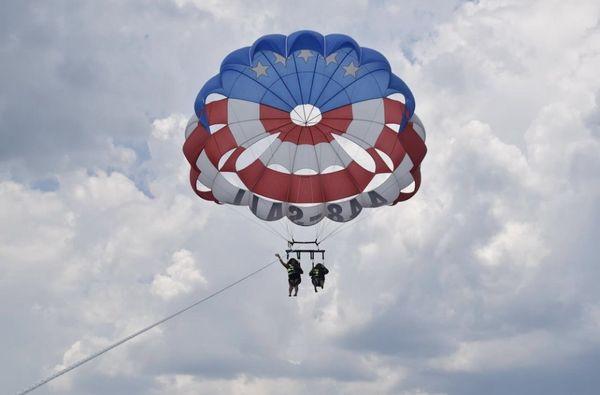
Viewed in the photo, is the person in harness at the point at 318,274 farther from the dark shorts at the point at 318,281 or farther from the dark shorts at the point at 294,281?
the dark shorts at the point at 294,281

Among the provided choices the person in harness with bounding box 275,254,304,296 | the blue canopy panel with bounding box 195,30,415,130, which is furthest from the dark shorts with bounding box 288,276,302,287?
the blue canopy panel with bounding box 195,30,415,130

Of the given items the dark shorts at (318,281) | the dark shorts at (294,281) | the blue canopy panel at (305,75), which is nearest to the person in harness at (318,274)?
the dark shorts at (318,281)

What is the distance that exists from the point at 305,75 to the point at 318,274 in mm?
6558

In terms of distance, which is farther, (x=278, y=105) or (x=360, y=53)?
(x=278, y=105)

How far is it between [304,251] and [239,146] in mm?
4291

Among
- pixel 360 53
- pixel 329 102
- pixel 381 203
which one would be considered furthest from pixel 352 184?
pixel 360 53

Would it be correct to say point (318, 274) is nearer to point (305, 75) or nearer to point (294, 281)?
point (294, 281)

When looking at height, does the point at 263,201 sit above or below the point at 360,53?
below

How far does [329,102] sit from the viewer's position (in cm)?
2608

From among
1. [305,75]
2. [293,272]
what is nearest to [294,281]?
[293,272]

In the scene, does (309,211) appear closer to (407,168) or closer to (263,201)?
(263,201)

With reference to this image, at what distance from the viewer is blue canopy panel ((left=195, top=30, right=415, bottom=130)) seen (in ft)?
80.5

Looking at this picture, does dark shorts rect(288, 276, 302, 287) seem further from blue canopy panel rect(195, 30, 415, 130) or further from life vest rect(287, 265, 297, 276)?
blue canopy panel rect(195, 30, 415, 130)

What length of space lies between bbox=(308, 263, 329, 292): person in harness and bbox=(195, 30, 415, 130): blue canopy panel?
5359mm
